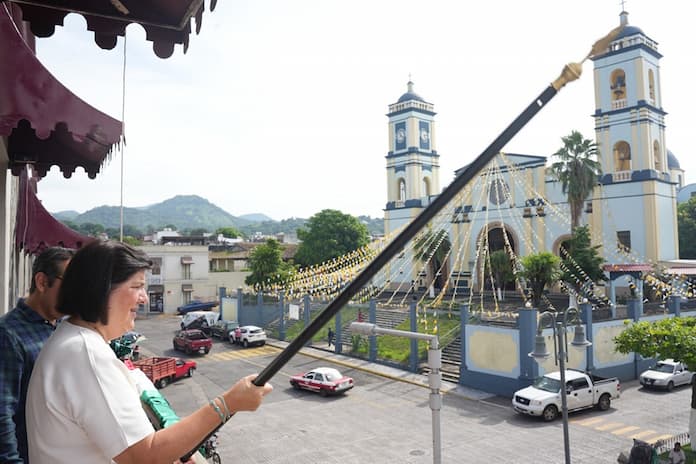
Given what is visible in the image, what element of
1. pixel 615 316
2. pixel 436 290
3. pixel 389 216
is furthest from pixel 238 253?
pixel 615 316

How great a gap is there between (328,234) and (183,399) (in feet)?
104

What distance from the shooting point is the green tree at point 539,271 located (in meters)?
24.6

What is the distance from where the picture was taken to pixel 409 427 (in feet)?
48.0

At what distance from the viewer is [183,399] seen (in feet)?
58.9

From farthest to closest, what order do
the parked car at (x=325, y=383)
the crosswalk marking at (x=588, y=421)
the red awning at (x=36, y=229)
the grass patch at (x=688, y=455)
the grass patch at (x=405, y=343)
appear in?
the grass patch at (x=405, y=343) < the parked car at (x=325, y=383) < the crosswalk marking at (x=588, y=421) < the grass patch at (x=688, y=455) < the red awning at (x=36, y=229)

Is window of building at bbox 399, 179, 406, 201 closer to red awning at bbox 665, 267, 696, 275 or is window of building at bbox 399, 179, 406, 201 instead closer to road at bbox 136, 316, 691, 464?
red awning at bbox 665, 267, 696, 275

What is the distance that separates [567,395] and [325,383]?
8071 millimetres

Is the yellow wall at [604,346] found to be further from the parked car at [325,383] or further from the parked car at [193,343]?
the parked car at [193,343]

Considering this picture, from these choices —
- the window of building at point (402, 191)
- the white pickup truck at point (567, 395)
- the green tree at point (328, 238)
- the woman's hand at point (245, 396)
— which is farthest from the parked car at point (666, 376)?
the green tree at point (328, 238)

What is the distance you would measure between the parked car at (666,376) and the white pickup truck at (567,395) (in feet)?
9.17

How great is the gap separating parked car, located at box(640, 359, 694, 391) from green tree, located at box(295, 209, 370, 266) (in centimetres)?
3221

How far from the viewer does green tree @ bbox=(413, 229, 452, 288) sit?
37931 millimetres

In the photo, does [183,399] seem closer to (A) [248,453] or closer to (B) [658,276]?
(A) [248,453]

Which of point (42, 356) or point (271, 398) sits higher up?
point (42, 356)
